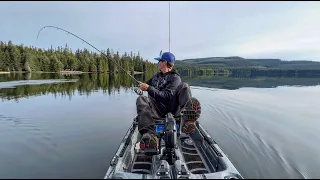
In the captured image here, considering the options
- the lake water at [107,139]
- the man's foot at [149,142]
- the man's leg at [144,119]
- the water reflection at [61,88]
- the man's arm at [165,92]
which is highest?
the man's arm at [165,92]

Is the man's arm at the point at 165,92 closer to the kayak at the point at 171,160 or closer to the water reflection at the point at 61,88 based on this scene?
the kayak at the point at 171,160

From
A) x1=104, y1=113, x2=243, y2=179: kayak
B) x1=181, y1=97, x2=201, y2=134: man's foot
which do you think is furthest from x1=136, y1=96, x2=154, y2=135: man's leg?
x1=181, y1=97, x2=201, y2=134: man's foot

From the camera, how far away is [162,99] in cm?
604

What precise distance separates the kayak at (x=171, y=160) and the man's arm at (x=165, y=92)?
0.55 meters

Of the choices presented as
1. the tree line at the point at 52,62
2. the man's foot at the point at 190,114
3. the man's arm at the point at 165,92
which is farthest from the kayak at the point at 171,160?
the tree line at the point at 52,62

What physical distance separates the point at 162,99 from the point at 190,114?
82cm

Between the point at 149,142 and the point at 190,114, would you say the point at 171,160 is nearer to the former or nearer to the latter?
the point at 149,142

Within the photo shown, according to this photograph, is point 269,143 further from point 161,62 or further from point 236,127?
point 161,62

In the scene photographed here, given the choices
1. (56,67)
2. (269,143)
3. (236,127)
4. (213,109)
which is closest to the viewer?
(269,143)

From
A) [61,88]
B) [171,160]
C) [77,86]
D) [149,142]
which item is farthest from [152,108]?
[77,86]

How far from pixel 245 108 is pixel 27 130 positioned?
44.1 ft

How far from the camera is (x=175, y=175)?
4.16 m

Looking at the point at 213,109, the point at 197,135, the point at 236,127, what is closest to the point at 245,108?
the point at 213,109

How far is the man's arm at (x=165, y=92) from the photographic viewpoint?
5.95 meters
